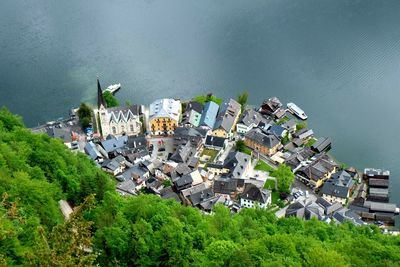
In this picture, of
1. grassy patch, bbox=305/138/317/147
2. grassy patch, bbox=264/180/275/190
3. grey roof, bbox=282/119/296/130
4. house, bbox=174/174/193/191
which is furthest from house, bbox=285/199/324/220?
grey roof, bbox=282/119/296/130

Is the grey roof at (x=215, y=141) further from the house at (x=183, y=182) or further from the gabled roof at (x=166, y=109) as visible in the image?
the house at (x=183, y=182)

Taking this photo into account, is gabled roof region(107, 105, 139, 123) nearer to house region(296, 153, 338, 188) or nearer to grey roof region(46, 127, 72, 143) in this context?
grey roof region(46, 127, 72, 143)

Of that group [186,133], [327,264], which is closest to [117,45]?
[186,133]

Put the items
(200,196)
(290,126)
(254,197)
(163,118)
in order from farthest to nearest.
→ 1. (290,126)
2. (163,118)
3. (200,196)
4. (254,197)

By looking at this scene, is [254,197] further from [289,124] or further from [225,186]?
[289,124]

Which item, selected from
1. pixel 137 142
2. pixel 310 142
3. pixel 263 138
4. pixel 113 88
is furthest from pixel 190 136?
pixel 113 88

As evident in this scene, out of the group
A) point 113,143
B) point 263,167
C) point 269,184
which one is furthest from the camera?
point 113,143
